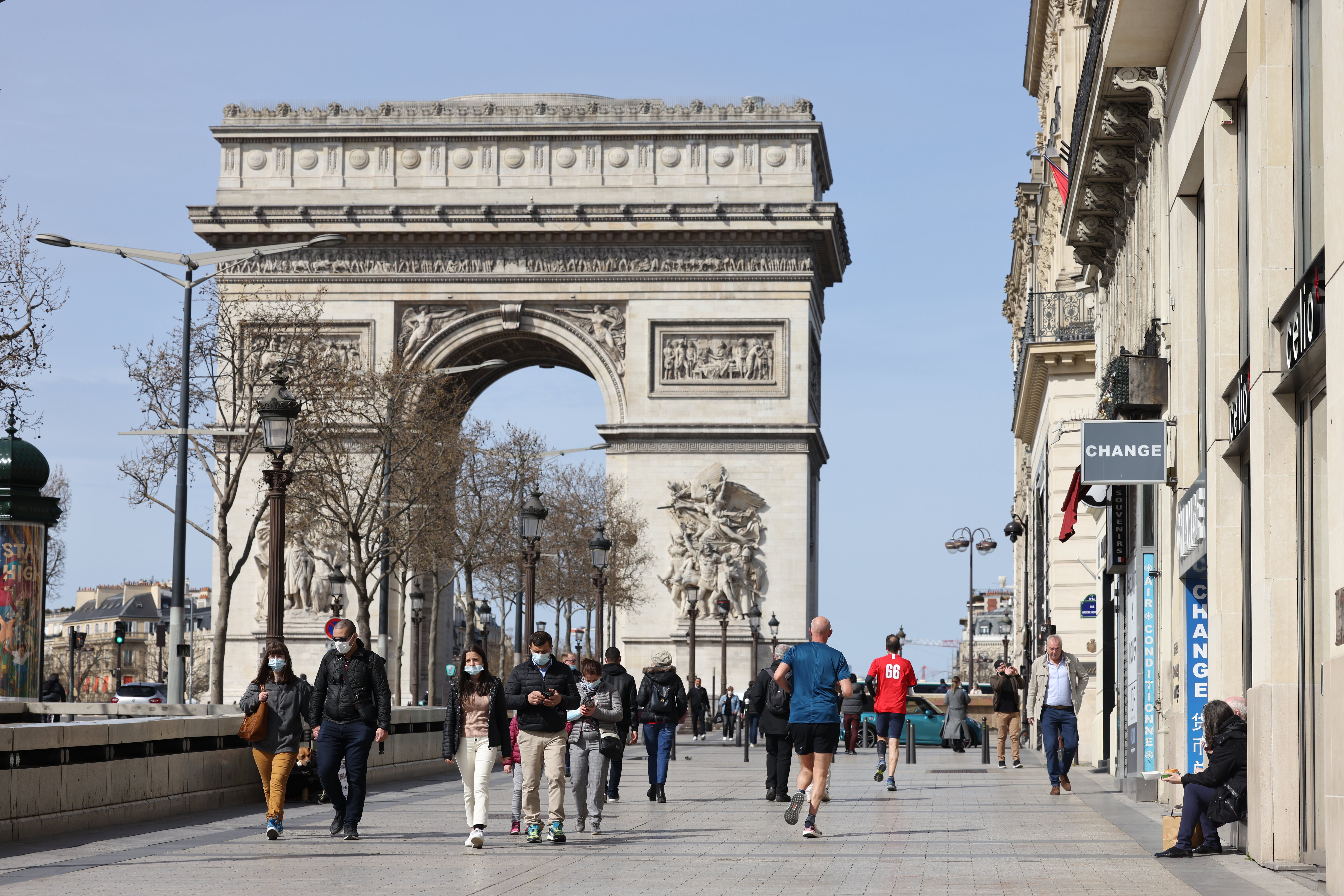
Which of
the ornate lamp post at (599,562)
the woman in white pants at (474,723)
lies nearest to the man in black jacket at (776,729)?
the woman in white pants at (474,723)

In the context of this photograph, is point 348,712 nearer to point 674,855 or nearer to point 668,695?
point 674,855

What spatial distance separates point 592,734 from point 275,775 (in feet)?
8.79

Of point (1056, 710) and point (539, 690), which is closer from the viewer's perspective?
point (539, 690)

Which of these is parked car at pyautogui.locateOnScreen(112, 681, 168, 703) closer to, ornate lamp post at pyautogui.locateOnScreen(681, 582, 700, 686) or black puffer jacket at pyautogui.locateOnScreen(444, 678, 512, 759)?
ornate lamp post at pyautogui.locateOnScreen(681, 582, 700, 686)

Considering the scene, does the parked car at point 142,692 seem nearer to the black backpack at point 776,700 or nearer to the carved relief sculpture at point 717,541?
the carved relief sculpture at point 717,541

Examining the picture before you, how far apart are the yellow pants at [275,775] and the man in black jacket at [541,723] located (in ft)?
6.26

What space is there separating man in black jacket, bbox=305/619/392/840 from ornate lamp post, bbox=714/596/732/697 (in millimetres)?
34997

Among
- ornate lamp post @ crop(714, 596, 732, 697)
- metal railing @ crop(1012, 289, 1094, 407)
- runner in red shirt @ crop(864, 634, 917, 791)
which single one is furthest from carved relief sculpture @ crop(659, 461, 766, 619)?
runner in red shirt @ crop(864, 634, 917, 791)

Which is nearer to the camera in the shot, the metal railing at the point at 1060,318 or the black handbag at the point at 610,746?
the black handbag at the point at 610,746

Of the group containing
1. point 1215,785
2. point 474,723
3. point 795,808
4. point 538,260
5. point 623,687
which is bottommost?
point 795,808

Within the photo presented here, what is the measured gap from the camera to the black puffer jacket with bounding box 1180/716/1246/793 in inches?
572

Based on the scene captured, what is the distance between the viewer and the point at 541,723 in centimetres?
1647

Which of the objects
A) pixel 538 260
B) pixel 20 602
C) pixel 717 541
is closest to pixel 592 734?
pixel 20 602

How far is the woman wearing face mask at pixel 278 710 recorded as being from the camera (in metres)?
17.1
